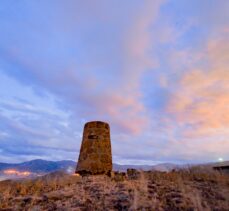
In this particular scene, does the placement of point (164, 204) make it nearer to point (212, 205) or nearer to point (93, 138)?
point (212, 205)

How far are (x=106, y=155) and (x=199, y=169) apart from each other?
4.98m

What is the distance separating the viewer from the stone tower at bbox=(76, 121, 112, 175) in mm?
14016

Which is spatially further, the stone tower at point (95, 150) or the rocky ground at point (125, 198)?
the stone tower at point (95, 150)

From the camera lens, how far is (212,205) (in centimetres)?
701

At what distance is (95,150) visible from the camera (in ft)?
47.0

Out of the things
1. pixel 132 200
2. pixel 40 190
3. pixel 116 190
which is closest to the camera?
pixel 132 200

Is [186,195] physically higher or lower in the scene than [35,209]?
higher

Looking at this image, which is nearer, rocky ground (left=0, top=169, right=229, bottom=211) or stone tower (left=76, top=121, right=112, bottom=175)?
rocky ground (left=0, top=169, right=229, bottom=211)

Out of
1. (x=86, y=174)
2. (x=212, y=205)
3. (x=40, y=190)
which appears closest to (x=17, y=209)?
(x=40, y=190)

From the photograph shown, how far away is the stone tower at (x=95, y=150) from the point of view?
14.0 metres

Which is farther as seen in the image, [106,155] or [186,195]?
[106,155]

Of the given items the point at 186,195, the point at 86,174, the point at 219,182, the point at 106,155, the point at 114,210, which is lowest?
the point at 114,210

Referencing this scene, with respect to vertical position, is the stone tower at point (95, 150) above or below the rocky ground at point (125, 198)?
above

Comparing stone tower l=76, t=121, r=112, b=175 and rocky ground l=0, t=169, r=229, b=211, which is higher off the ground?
stone tower l=76, t=121, r=112, b=175
